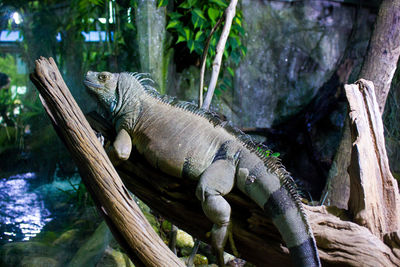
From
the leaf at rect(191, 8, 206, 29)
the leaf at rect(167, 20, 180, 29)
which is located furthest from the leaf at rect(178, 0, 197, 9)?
the leaf at rect(167, 20, 180, 29)

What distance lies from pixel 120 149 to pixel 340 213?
1637 millimetres

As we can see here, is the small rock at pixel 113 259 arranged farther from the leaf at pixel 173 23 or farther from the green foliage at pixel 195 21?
the leaf at pixel 173 23

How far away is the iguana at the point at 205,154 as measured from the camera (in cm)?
197

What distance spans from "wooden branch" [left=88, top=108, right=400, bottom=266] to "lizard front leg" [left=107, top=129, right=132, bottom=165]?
8.9 inches

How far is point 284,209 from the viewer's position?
1.96m

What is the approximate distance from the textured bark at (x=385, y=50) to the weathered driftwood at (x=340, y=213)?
160 centimetres

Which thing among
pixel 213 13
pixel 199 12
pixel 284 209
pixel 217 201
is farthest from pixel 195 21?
pixel 284 209

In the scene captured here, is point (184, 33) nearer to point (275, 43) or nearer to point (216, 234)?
A: point (275, 43)

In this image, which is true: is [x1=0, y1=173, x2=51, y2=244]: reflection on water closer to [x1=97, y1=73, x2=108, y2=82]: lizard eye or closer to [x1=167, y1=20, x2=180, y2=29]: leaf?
[x1=97, y1=73, x2=108, y2=82]: lizard eye

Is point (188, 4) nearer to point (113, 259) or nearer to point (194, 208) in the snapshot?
point (194, 208)

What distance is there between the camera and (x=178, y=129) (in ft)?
7.93

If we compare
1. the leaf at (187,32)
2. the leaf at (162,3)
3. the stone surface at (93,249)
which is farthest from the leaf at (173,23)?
the stone surface at (93,249)

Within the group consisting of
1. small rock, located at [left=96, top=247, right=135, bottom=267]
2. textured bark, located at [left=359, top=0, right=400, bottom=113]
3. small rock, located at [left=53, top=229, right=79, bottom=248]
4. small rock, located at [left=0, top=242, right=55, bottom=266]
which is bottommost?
small rock, located at [left=96, top=247, right=135, bottom=267]

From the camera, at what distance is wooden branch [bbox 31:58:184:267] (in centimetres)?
177
